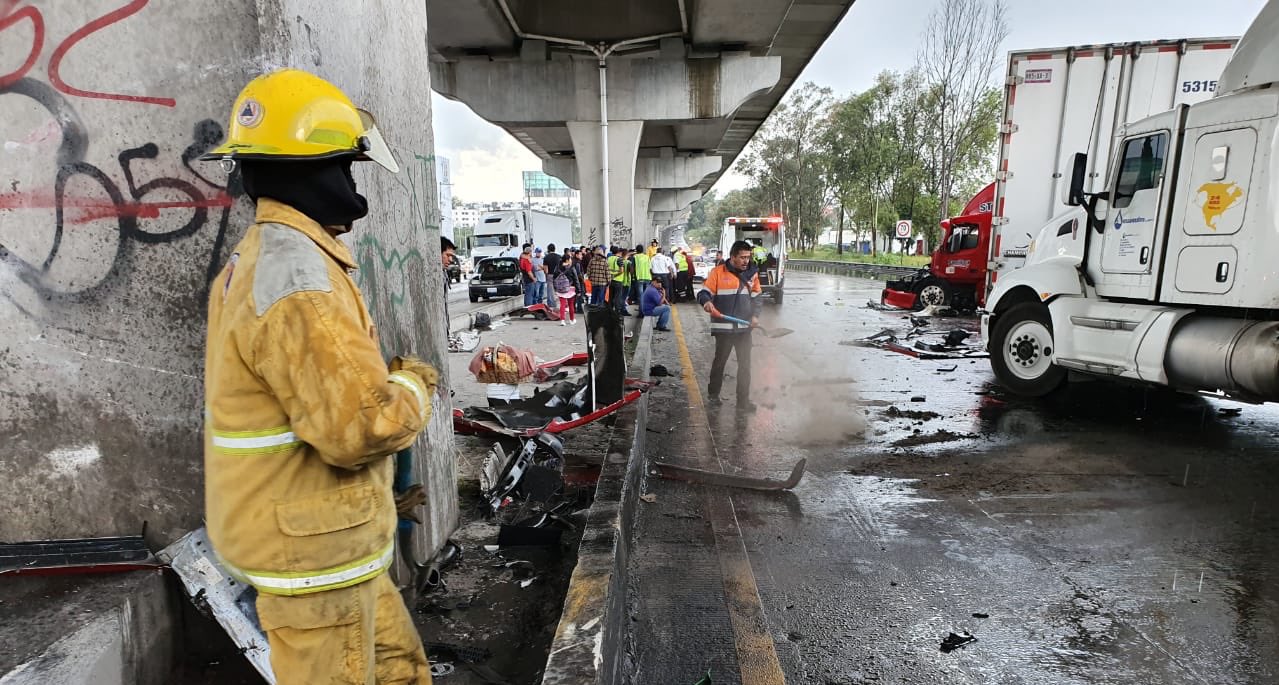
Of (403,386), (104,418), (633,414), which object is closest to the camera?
(403,386)

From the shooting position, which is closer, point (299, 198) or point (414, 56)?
point (299, 198)

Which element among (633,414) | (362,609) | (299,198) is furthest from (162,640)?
(633,414)

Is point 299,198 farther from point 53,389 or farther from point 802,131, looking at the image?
point 802,131

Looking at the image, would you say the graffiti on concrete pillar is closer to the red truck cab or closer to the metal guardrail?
the red truck cab

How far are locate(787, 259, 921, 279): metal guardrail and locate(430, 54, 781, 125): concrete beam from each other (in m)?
11.0

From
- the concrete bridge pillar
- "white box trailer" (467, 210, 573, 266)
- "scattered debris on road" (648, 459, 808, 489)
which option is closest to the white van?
"white box trailer" (467, 210, 573, 266)

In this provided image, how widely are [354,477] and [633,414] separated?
413 cm

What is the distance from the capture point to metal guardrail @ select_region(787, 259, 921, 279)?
101ft

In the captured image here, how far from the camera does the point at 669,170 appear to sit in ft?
128

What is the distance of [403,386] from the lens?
1654 mm

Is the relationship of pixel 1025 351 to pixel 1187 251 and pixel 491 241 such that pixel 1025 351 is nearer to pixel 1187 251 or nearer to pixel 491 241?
pixel 1187 251

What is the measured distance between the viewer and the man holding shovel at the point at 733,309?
796cm

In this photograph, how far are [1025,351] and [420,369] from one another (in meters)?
8.09

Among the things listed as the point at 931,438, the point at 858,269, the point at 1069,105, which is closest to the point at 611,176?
the point at 1069,105
